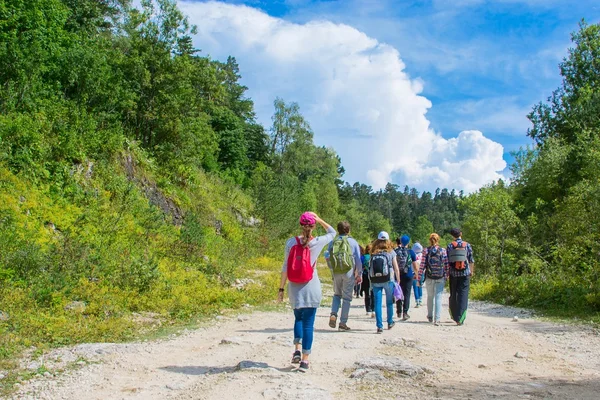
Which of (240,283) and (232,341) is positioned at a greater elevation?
(240,283)

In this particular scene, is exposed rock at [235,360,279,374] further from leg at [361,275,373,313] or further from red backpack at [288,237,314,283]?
leg at [361,275,373,313]

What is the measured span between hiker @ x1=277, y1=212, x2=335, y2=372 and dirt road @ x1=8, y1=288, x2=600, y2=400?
1.19 ft

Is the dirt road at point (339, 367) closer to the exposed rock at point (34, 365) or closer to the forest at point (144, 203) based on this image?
the exposed rock at point (34, 365)

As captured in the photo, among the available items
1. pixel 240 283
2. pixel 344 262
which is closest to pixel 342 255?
pixel 344 262

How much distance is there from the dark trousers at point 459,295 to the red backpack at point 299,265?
570cm

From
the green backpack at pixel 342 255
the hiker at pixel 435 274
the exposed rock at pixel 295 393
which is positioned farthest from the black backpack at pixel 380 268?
the exposed rock at pixel 295 393

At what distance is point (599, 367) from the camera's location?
7.12m

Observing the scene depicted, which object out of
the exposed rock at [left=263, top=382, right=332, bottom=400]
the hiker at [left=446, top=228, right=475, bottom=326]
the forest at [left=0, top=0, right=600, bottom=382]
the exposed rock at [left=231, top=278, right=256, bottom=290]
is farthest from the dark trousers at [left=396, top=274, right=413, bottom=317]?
the exposed rock at [left=263, top=382, right=332, bottom=400]

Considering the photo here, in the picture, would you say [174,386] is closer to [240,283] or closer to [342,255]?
[342,255]

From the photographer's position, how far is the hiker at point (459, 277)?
10961 mm

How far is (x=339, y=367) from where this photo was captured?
6535mm

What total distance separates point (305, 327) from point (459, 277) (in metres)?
5.76

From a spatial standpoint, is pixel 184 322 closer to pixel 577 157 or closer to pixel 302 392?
pixel 302 392

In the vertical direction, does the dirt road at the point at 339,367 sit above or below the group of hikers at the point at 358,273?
below
